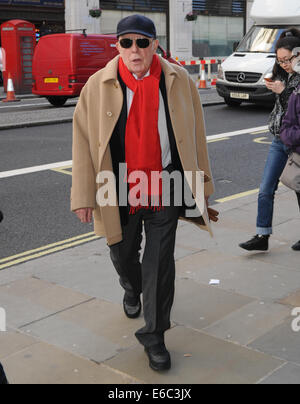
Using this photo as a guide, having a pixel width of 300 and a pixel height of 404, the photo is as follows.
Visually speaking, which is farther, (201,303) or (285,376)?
(201,303)

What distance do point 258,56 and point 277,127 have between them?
A: 10978 millimetres

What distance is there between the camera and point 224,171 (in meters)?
8.84

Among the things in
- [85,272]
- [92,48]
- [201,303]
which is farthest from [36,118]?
[201,303]

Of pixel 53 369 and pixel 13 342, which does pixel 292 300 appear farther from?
pixel 13 342

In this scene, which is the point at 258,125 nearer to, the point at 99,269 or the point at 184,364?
the point at 99,269

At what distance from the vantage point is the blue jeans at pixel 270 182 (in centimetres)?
→ 503

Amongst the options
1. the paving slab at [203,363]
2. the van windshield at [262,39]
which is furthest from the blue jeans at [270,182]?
the van windshield at [262,39]

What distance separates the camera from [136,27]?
3.29m

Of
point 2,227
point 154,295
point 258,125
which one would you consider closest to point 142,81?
point 154,295

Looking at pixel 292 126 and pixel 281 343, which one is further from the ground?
pixel 292 126

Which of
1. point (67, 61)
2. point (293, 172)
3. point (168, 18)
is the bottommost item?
point (293, 172)

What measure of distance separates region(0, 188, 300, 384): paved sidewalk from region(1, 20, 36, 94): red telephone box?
1747 centimetres

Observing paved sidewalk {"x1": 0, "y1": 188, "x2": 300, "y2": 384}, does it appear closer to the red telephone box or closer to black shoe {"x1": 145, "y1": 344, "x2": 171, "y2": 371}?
black shoe {"x1": 145, "y1": 344, "x2": 171, "y2": 371}

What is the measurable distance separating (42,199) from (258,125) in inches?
280
